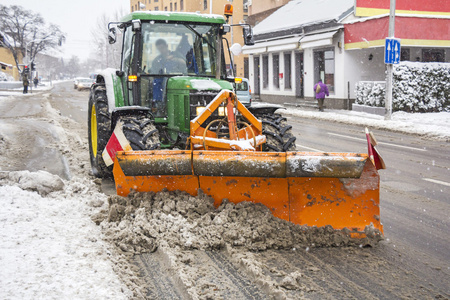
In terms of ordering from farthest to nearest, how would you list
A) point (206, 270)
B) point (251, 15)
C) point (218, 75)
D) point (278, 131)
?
point (251, 15) < point (218, 75) < point (278, 131) < point (206, 270)

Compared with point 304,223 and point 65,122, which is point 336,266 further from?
point 65,122

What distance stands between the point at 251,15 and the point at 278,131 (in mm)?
→ 37098

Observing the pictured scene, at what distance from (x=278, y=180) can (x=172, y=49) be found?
9.44 ft

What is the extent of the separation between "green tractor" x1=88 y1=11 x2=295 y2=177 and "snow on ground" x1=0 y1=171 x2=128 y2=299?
1162 millimetres

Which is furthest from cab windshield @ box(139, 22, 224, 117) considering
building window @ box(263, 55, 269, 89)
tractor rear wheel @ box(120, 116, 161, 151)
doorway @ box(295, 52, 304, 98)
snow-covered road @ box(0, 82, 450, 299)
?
building window @ box(263, 55, 269, 89)

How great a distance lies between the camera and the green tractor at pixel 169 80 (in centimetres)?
636

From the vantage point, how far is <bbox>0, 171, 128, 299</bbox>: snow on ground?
3660 millimetres

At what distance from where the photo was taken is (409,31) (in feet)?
71.2

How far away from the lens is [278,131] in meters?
6.56

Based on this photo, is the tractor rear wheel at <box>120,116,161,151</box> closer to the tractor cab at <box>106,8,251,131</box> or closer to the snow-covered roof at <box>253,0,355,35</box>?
the tractor cab at <box>106,8,251,131</box>

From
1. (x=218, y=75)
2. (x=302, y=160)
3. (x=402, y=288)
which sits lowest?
(x=402, y=288)

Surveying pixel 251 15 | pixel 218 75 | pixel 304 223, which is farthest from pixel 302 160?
pixel 251 15

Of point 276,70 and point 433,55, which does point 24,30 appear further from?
point 433,55

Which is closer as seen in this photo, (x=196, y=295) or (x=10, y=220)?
(x=196, y=295)
